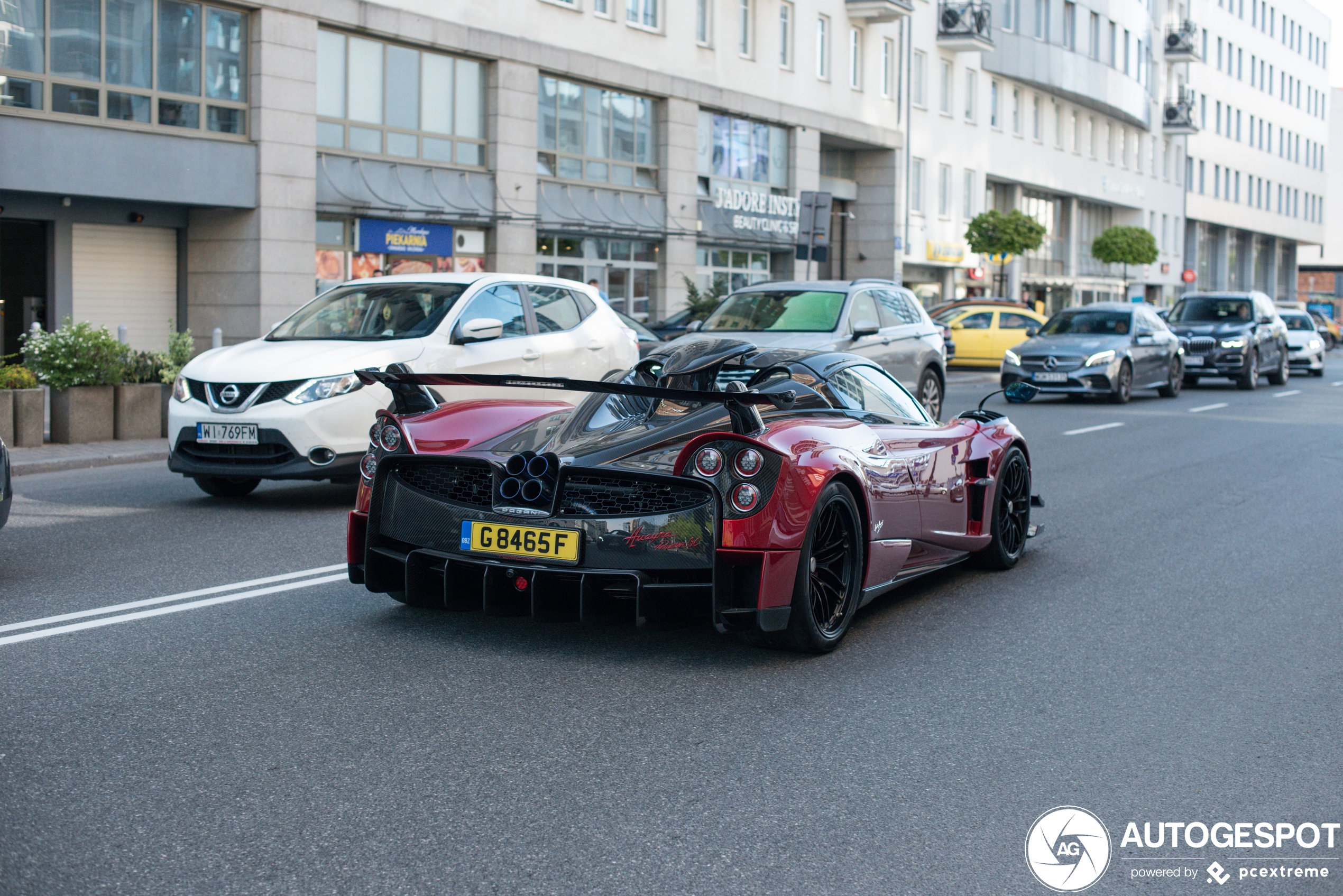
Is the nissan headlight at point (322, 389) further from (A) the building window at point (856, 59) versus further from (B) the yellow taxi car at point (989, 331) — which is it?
(A) the building window at point (856, 59)

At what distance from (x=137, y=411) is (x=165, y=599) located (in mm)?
8714

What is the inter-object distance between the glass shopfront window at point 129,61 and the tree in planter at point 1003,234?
26.5 metres

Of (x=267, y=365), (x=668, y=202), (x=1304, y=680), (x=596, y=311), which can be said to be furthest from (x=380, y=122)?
(x=1304, y=680)

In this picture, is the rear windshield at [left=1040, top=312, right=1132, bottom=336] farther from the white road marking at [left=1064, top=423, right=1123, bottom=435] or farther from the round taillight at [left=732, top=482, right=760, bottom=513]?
the round taillight at [left=732, top=482, right=760, bottom=513]

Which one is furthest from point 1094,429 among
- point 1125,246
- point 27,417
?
point 1125,246

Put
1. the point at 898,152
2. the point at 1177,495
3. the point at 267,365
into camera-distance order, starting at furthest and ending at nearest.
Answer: the point at 898,152, the point at 1177,495, the point at 267,365

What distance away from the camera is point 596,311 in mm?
12844

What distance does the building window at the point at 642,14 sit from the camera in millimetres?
32750

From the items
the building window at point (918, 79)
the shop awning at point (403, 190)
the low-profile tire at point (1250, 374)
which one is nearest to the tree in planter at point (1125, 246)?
the building window at point (918, 79)

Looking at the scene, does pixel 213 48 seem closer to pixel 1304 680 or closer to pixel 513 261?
pixel 513 261

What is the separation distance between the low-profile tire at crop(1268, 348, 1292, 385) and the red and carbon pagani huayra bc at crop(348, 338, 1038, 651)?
2556 cm

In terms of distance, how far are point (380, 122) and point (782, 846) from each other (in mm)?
24485

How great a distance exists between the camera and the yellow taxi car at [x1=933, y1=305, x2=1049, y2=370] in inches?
1198

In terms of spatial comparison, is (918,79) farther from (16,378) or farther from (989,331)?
(16,378)
